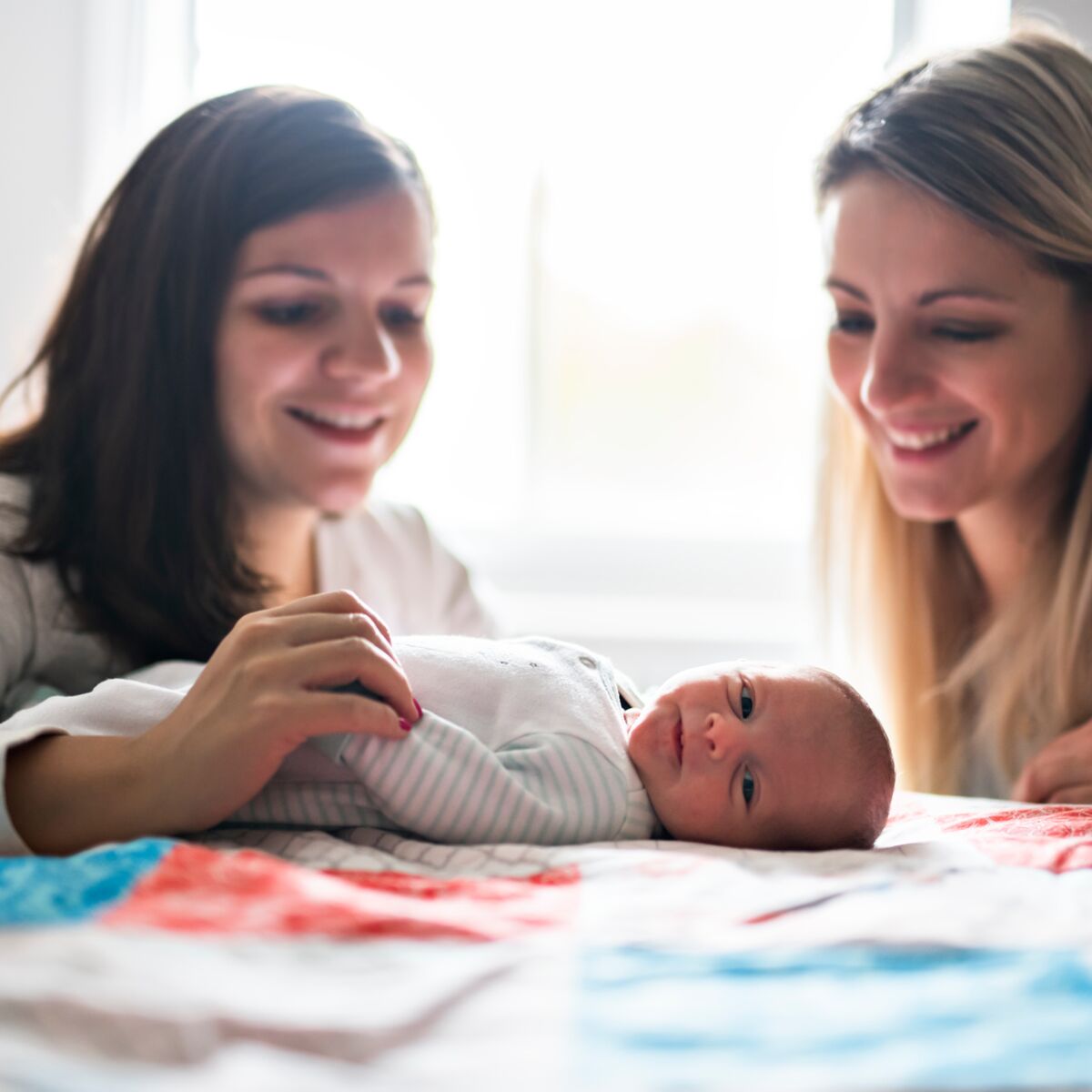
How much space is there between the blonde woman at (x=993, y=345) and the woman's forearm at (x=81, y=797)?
39.8 inches

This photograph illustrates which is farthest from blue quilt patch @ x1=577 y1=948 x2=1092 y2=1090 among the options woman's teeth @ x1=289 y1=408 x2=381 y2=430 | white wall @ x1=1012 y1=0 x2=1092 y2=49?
white wall @ x1=1012 y1=0 x2=1092 y2=49

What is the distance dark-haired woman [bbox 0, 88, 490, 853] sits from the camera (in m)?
1.38

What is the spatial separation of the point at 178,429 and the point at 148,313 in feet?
0.47

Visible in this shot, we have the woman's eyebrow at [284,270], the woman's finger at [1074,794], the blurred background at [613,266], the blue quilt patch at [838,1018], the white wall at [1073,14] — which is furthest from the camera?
the blurred background at [613,266]

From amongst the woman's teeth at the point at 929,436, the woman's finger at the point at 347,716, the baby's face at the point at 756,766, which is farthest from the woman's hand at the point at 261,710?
the woman's teeth at the point at 929,436

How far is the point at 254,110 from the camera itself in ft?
4.83

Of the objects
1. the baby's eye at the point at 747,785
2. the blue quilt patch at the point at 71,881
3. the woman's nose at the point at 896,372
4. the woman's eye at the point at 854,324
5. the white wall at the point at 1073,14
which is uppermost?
the white wall at the point at 1073,14

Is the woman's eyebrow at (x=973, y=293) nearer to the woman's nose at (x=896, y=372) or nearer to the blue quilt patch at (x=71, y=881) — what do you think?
the woman's nose at (x=896, y=372)

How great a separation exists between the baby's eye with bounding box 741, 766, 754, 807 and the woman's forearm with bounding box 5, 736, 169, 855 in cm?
49

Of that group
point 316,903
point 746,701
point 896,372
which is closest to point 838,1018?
point 316,903

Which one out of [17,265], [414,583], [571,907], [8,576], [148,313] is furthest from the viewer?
[17,265]

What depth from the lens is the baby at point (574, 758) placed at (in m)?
0.97

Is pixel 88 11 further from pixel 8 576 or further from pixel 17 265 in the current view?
pixel 8 576

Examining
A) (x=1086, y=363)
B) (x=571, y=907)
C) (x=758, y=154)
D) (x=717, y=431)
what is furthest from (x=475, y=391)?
(x=571, y=907)
